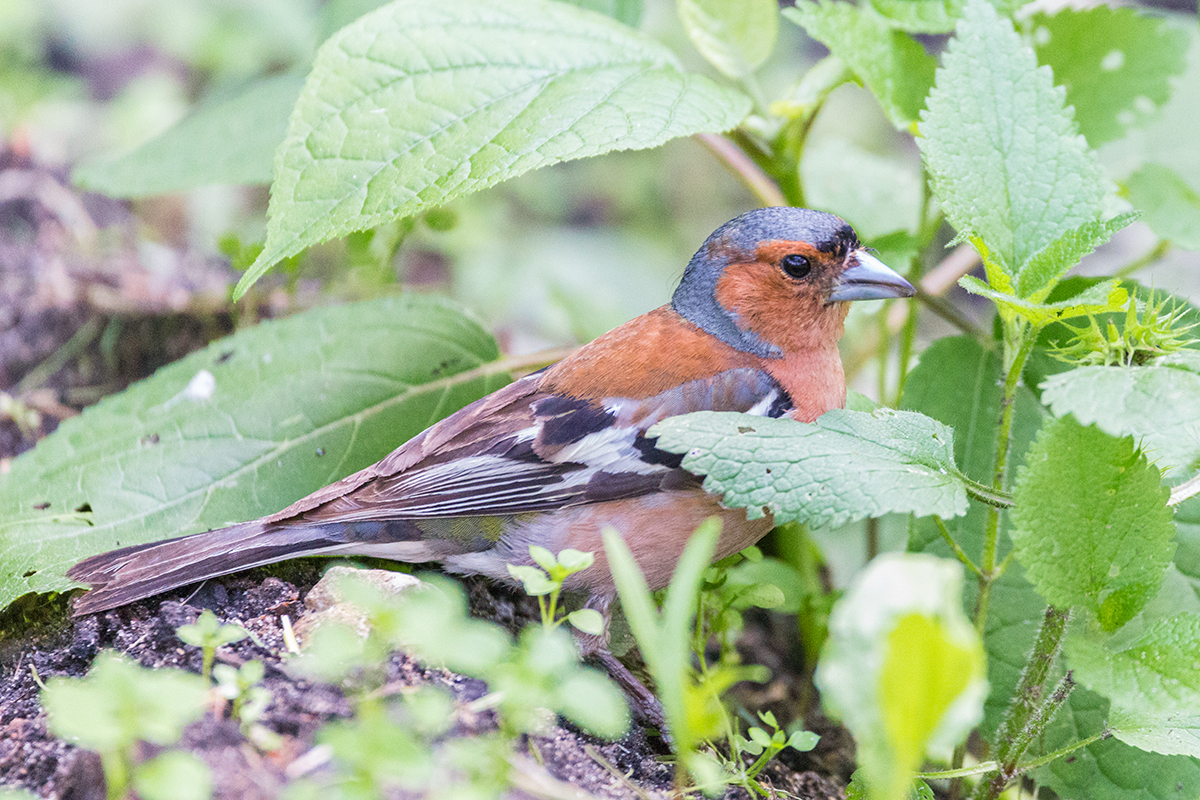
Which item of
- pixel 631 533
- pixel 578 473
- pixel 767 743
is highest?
pixel 578 473

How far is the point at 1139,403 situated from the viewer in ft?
5.56

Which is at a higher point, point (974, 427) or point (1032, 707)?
point (974, 427)

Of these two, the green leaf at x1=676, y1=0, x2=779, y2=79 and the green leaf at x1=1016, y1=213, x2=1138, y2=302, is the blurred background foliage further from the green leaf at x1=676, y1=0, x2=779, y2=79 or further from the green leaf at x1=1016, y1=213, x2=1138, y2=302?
the green leaf at x1=1016, y1=213, x2=1138, y2=302

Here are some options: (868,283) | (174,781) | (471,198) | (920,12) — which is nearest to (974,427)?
(868,283)

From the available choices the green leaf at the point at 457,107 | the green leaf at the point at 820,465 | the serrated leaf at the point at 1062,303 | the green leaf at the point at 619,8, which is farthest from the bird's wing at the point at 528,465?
A: the green leaf at the point at 619,8

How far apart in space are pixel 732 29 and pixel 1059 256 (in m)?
1.32

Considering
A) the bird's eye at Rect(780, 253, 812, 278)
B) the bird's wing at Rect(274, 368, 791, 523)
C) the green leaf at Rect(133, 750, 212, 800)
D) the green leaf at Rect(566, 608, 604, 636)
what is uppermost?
the bird's eye at Rect(780, 253, 812, 278)

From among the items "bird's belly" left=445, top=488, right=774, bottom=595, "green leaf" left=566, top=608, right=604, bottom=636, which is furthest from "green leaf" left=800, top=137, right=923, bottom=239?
"green leaf" left=566, top=608, right=604, bottom=636

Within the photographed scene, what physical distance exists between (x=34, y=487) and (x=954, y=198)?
246 cm

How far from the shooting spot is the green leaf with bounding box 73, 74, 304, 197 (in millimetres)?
3189

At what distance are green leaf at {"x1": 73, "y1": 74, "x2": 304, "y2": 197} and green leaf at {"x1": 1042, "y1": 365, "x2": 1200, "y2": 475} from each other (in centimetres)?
237

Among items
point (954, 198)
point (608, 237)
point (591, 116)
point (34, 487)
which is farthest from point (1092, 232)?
point (608, 237)

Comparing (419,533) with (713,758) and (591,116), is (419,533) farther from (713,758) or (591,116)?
(591,116)

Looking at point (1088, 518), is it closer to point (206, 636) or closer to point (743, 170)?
point (206, 636)
